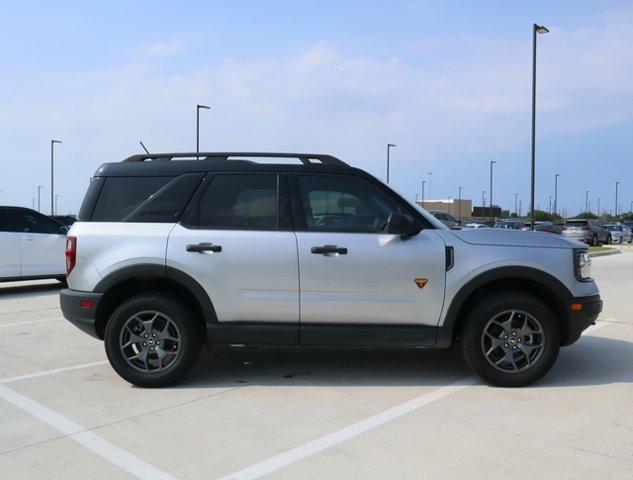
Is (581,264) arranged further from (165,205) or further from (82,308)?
(82,308)

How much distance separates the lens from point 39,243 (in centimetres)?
1194

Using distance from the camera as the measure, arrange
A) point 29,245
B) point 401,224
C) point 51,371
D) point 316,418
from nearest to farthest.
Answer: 1. point 316,418
2. point 401,224
3. point 51,371
4. point 29,245

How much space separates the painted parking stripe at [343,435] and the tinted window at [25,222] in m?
9.74

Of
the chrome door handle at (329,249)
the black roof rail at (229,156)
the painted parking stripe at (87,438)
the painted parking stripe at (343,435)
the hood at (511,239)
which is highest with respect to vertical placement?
the black roof rail at (229,156)

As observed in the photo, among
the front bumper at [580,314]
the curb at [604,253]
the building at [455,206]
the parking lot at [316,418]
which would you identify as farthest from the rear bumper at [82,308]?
the building at [455,206]

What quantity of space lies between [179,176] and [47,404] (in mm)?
2179

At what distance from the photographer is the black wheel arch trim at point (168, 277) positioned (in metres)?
5.09

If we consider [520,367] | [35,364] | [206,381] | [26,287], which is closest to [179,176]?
[206,381]

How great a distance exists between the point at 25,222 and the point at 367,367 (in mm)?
8907

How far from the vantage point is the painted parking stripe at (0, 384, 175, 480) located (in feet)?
11.7

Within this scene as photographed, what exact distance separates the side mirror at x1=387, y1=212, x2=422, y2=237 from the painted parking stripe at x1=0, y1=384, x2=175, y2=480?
253cm

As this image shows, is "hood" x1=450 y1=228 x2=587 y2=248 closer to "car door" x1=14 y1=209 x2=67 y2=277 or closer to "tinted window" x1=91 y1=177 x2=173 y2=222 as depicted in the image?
"tinted window" x1=91 y1=177 x2=173 y2=222

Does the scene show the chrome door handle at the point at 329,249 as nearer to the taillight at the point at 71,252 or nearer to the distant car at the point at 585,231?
the taillight at the point at 71,252

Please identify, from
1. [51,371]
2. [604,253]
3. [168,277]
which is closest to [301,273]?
[168,277]
